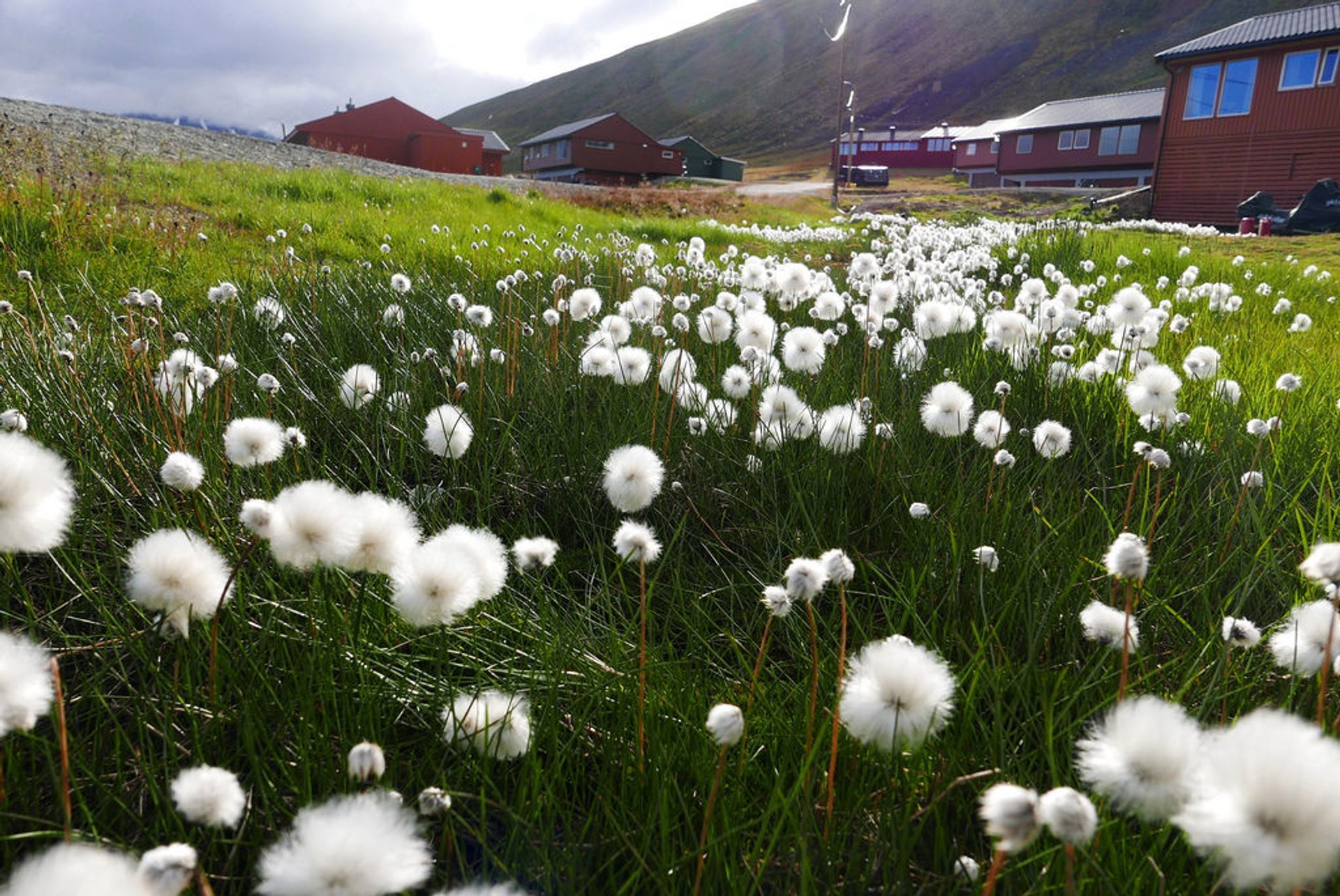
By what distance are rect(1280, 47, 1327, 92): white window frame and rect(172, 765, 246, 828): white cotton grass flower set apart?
37719 millimetres

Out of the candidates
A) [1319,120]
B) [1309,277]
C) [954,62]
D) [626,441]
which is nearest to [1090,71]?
[954,62]

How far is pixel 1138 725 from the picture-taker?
938 mm

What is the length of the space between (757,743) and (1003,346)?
2.92 metres

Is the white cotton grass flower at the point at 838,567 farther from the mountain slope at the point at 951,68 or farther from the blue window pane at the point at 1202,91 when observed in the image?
the mountain slope at the point at 951,68

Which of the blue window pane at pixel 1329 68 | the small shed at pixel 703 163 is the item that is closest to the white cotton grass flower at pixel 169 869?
the blue window pane at pixel 1329 68

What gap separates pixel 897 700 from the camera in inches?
45.6

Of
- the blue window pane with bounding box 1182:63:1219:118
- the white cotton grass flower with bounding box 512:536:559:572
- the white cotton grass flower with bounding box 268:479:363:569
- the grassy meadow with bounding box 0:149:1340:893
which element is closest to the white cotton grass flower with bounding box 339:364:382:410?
the grassy meadow with bounding box 0:149:1340:893

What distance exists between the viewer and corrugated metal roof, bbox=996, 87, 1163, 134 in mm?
54562

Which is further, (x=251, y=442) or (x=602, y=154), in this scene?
(x=602, y=154)

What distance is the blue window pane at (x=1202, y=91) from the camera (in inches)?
1165

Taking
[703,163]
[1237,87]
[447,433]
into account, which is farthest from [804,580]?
[703,163]

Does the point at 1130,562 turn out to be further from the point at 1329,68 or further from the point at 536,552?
the point at 1329,68

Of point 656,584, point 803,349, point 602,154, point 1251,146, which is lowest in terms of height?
point 656,584

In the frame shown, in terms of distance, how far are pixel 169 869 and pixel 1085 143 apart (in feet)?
225
